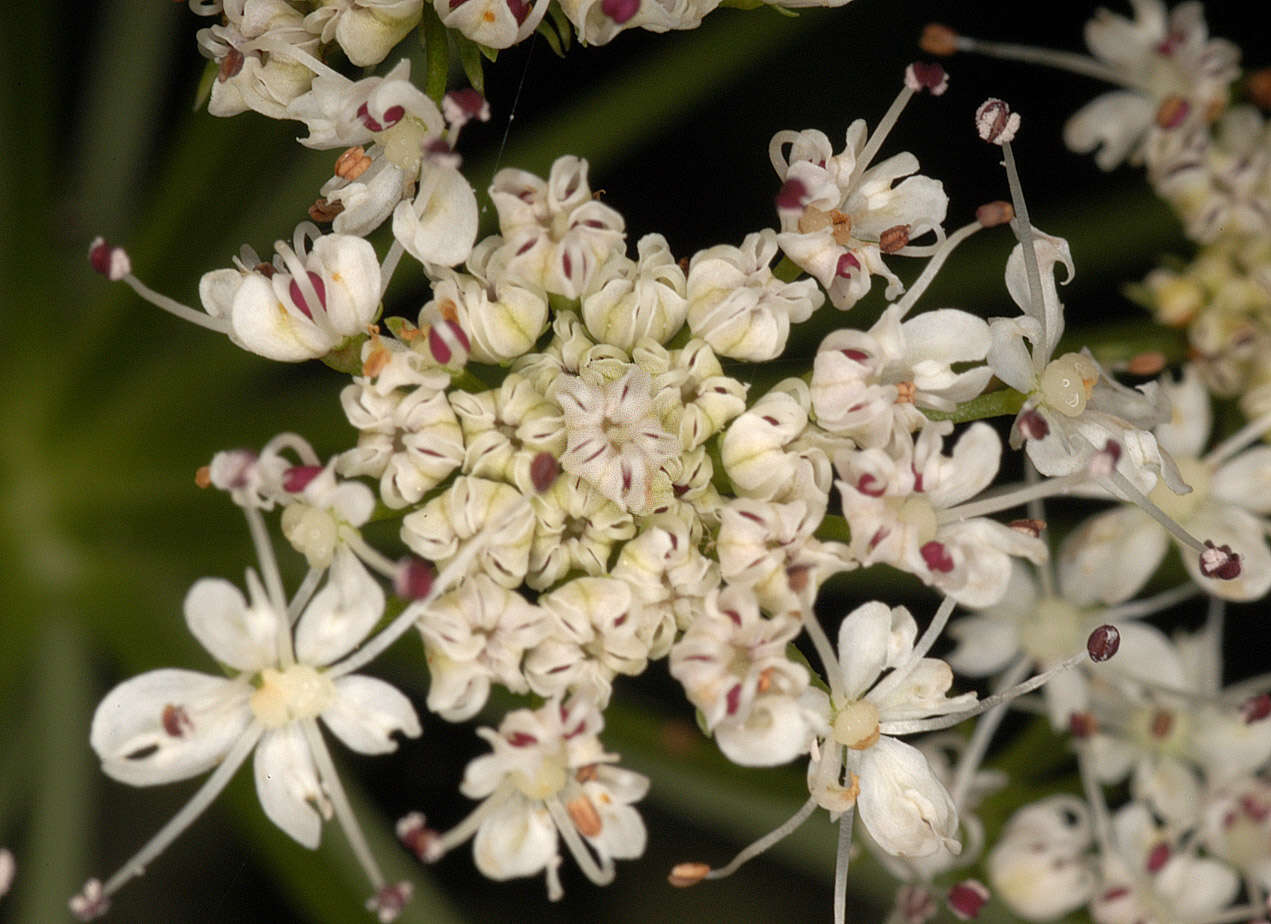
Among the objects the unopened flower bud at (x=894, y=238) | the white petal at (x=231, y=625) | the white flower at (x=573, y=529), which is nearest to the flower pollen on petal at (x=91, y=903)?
the white petal at (x=231, y=625)

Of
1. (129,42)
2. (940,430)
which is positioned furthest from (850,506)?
(129,42)

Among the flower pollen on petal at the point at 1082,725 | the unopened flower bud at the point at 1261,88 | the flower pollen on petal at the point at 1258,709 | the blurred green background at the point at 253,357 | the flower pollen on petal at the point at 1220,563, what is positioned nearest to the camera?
the flower pollen on petal at the point at 1220,563

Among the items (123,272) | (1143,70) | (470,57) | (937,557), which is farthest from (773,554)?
(1143,70)

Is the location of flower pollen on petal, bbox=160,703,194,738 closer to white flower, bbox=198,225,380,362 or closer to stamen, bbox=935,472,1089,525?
white flower, bbox=198,225,380,362

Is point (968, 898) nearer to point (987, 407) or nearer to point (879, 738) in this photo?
point (879, 738)

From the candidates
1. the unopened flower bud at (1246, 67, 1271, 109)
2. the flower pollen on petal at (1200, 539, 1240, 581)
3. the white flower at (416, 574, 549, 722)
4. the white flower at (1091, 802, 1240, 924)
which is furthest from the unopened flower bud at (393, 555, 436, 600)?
the unopened flower bud at (1246, 67, 1271, 109)

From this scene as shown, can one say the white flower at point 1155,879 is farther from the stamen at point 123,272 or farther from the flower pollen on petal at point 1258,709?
the stamen at point 123,272
